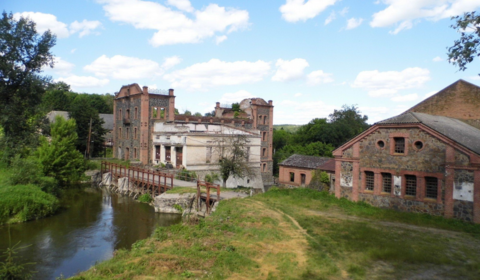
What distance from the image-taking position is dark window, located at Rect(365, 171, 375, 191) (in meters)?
18.5

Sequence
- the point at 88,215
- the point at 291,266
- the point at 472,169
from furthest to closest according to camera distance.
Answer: the point at 88,215
the point at 472,169
the point at 291,266

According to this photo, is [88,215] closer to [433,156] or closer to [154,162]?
[154,162]

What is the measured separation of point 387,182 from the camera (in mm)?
17953

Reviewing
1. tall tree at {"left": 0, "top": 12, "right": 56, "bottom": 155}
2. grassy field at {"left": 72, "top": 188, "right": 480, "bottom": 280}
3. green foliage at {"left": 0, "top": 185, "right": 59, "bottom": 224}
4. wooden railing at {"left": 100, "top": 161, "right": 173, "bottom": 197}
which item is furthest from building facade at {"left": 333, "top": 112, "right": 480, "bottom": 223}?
tall tree at {"left": 0, "top": 12, "right": 56, "bottom": 155}

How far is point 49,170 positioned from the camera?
3152 centimetres

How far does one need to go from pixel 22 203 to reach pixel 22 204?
0.07m

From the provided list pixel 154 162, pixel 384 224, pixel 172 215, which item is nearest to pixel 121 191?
pixel 154 162

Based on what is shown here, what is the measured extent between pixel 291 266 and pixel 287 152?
42.9 metres

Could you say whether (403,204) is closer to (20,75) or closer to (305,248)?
(305,248)

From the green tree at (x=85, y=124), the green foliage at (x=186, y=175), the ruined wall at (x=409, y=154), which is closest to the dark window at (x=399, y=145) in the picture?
the ruined wall at (x=409, y=154)

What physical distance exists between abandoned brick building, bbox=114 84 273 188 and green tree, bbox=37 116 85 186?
23.0 ft

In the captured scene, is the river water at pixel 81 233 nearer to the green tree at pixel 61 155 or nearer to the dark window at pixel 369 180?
the green tree at pixel 61 155

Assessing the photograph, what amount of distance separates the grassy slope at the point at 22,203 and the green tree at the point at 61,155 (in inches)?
336

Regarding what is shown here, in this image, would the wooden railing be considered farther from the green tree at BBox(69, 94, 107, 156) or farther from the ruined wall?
the ruined wall
